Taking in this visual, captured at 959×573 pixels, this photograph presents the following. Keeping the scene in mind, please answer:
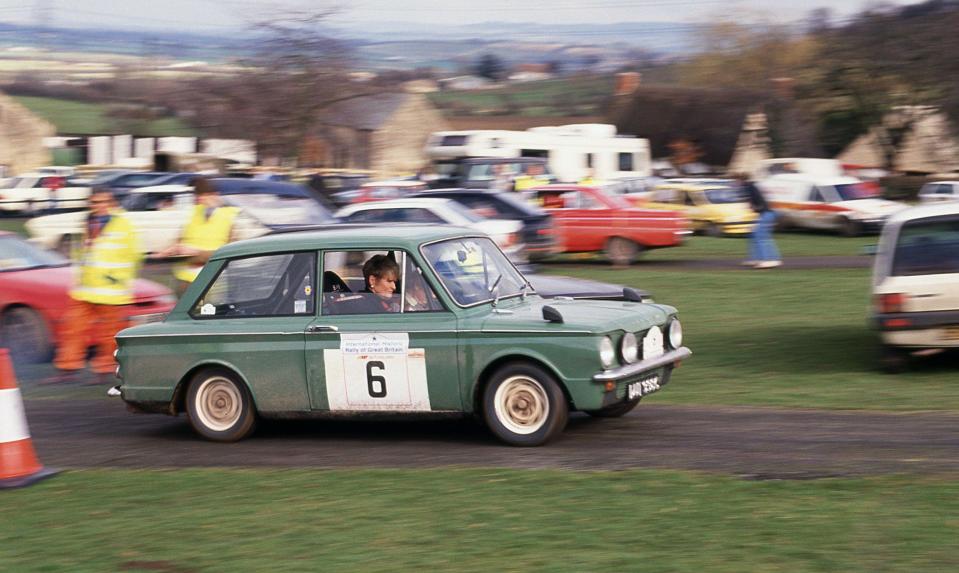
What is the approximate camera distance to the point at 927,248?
11234 millimetres

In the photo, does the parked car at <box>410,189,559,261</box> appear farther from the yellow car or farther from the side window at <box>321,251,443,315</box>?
the side window at <box>321,251,443,315</box>

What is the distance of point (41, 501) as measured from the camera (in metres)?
7.39

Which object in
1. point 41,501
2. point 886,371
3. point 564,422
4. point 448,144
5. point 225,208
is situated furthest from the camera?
point 448,144

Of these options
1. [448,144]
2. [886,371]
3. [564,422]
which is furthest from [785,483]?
[448,144]

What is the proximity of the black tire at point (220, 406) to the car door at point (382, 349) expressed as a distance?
0.64 metres

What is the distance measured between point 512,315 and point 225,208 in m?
5.11

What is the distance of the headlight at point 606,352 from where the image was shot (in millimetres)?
8008

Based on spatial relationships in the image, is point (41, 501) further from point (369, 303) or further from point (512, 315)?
point (512, 315)

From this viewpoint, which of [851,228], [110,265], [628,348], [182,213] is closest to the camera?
[628,348]

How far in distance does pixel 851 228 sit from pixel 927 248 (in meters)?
20.7

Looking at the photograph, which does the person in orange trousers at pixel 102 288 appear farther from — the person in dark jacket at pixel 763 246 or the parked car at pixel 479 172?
the parked car at pixel 479 172

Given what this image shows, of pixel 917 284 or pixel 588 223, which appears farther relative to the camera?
pixel 588 223

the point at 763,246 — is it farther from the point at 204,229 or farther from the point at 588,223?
the point at 204,229

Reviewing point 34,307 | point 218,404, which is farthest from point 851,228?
point 218,404
